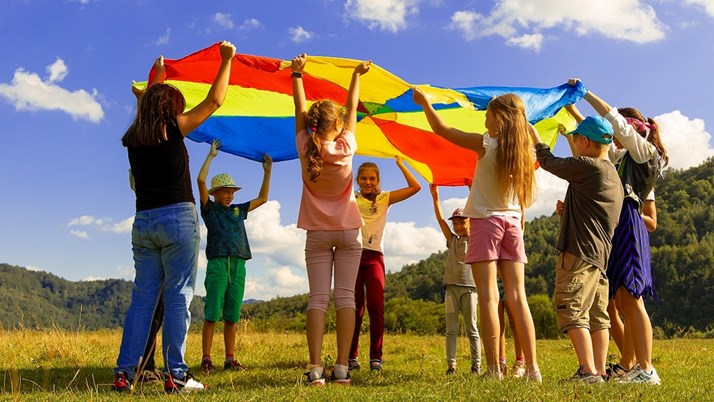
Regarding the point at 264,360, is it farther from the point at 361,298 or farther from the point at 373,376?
the point at 373,376

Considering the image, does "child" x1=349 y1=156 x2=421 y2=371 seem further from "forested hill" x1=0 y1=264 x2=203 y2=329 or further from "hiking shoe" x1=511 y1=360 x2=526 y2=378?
"forested hill" x1=0 y1=264 x2=203 y2=329

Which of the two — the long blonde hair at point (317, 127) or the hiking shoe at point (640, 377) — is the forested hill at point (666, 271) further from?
the long blonde hair at point (317, 127)

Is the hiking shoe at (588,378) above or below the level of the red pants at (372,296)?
below

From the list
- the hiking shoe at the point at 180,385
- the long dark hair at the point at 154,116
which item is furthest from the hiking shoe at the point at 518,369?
the long dark hair at the point at 154,116

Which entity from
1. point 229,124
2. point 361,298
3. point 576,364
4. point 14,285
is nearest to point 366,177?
point 361,298

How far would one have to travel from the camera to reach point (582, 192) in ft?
13.6

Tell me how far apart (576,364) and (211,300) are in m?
4.11

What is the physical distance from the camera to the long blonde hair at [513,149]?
13.3ft

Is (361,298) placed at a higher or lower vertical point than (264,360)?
higher

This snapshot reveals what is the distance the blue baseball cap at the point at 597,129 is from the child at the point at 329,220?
1.57 m

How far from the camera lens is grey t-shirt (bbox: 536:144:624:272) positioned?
161 inches

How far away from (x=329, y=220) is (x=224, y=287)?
6.34 ft

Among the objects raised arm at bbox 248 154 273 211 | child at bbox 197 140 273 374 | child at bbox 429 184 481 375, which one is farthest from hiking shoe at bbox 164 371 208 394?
child at bbox 429 184 481 375

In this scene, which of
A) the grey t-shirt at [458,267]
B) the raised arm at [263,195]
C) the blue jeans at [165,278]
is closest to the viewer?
the blue jeans at [165,278]
